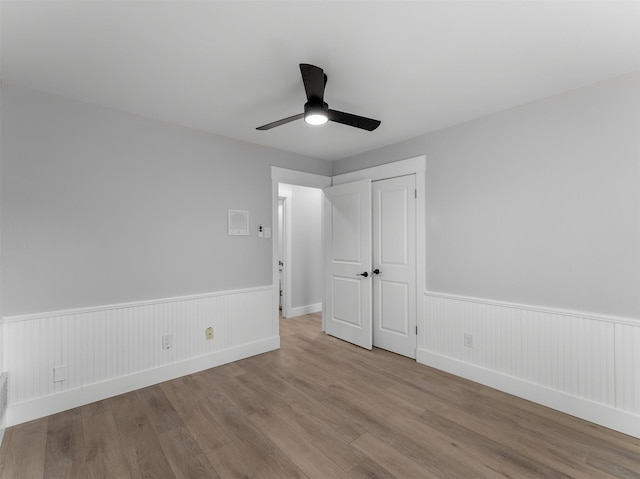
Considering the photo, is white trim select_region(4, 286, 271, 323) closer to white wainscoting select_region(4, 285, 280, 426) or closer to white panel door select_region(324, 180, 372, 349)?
white wainscoting select_region(4, 285, 280, 426)

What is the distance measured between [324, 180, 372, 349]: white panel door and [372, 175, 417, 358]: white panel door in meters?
0.13

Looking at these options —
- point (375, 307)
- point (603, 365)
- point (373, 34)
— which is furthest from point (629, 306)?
point (373, 34)

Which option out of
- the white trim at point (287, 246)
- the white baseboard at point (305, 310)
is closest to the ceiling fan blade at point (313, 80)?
the white trim at point (287, 246)

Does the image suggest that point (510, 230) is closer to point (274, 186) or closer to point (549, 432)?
point (549, 432)

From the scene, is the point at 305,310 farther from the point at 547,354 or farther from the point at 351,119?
the point at 351,119

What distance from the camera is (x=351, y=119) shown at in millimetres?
2164

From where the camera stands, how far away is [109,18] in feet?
5.06

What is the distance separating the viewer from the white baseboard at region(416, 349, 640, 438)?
207 centimetres

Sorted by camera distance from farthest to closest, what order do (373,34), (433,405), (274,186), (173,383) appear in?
1. (274,186)
2. (173,383)
3. (433,405)
4. (373,34)

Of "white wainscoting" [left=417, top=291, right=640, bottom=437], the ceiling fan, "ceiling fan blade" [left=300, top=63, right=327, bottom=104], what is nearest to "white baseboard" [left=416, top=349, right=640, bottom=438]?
"white wainscoting" [left=417, top=291, right=640, bottom=437]

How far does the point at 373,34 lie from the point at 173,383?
326cm

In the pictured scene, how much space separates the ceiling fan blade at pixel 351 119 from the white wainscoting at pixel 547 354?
75.2 inches

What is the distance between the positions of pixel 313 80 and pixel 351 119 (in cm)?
45

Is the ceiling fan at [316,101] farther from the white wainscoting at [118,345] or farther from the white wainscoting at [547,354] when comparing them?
the white wainscoting at [118,345]
